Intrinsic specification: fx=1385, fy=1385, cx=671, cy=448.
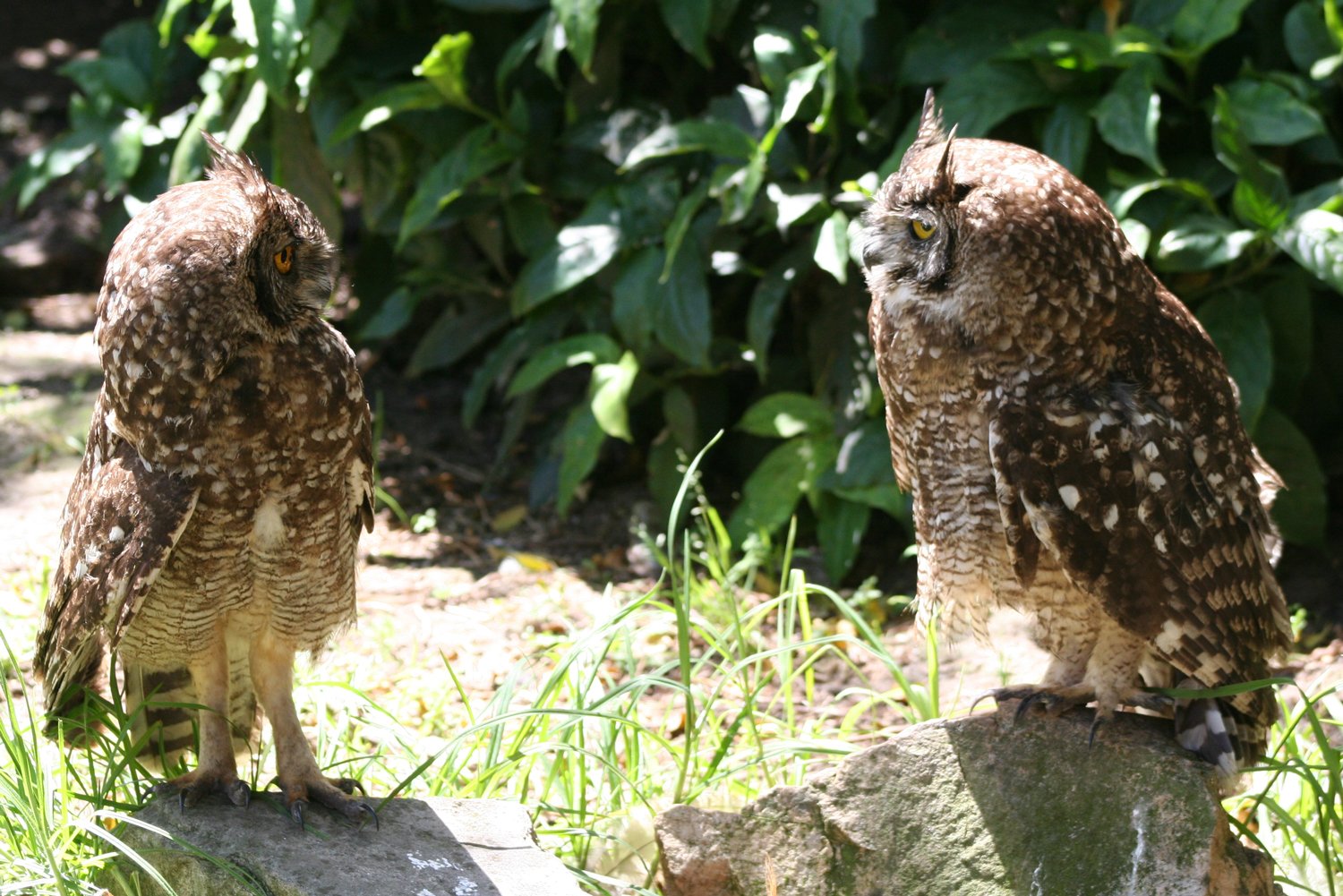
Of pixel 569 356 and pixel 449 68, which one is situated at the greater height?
pixel 449 68

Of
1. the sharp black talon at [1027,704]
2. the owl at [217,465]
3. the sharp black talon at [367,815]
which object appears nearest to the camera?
the owl at [217,465]

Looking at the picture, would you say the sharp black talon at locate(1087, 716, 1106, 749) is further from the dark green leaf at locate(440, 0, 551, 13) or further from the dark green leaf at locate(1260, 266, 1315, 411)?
the dark green leaf at locate(440, 0, 551, 13)

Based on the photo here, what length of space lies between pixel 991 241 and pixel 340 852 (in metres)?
1.93

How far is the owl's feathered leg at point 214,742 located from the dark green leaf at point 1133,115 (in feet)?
9.79

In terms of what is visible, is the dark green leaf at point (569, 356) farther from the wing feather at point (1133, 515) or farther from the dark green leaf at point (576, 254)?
the wing feather at point (1133, 515)

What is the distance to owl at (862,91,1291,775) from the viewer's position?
304 cm

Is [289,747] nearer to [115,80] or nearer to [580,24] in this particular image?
[580,24]

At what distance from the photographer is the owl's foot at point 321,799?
10.3 ft

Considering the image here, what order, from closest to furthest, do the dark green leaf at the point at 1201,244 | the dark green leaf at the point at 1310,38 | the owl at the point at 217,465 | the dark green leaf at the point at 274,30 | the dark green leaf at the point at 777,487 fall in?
the owl at the point at 217,465 → the dark green leaf at the point at 1201,244 → the dark green leaf at the point at 1310,38 → the dark green leaf at the point at 274,30 → the dark green leaf at the point at 777,487

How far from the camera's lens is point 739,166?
4.84 metres

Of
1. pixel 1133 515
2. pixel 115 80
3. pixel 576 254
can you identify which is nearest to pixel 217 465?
pixel 1133 515

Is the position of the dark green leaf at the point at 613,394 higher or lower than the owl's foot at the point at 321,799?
higher

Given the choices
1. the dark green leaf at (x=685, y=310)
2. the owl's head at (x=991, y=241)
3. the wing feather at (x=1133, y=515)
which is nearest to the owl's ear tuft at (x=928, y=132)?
the owl's head at (x=991, y=241)

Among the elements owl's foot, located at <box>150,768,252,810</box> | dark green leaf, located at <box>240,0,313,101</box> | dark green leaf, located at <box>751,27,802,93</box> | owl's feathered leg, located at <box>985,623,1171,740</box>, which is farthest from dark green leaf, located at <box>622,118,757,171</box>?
owl's foot, located at <box>150,768,252,810</box>
